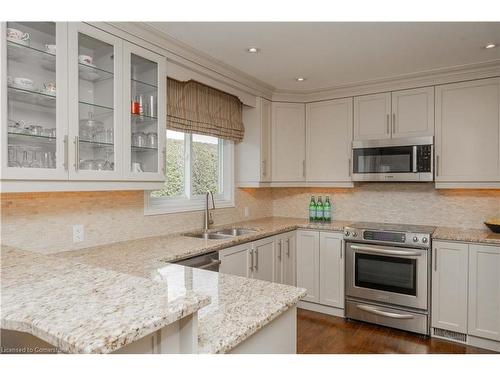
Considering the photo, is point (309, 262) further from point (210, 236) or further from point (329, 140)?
point (329, 140)

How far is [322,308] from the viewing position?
3457 millimetres

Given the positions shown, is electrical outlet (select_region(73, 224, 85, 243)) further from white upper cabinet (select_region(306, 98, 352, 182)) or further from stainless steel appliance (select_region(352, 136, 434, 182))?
stainless steel appliance (select_region(352, 136, 434, 182))

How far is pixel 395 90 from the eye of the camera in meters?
3.37

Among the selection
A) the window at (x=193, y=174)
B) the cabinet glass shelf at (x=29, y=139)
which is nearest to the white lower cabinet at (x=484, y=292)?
the window at (x=193, y=174)

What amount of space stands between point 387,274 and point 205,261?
5.74ft

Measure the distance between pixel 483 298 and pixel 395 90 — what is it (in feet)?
6.70

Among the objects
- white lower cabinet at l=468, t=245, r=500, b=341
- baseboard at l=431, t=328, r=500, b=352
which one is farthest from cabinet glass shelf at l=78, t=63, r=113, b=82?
baseboard at l=431, t=328, r=500, b=352

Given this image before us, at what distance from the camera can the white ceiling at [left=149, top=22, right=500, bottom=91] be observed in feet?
7.37

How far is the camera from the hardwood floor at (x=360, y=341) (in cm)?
267

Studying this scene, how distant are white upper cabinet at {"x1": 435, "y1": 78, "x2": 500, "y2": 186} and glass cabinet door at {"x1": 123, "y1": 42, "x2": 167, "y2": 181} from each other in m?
2.54

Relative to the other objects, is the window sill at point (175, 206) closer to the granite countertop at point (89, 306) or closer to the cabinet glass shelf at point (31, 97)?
the cabinet glass shelf at point (31, 97)

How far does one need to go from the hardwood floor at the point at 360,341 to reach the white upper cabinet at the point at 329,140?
1503 mm
